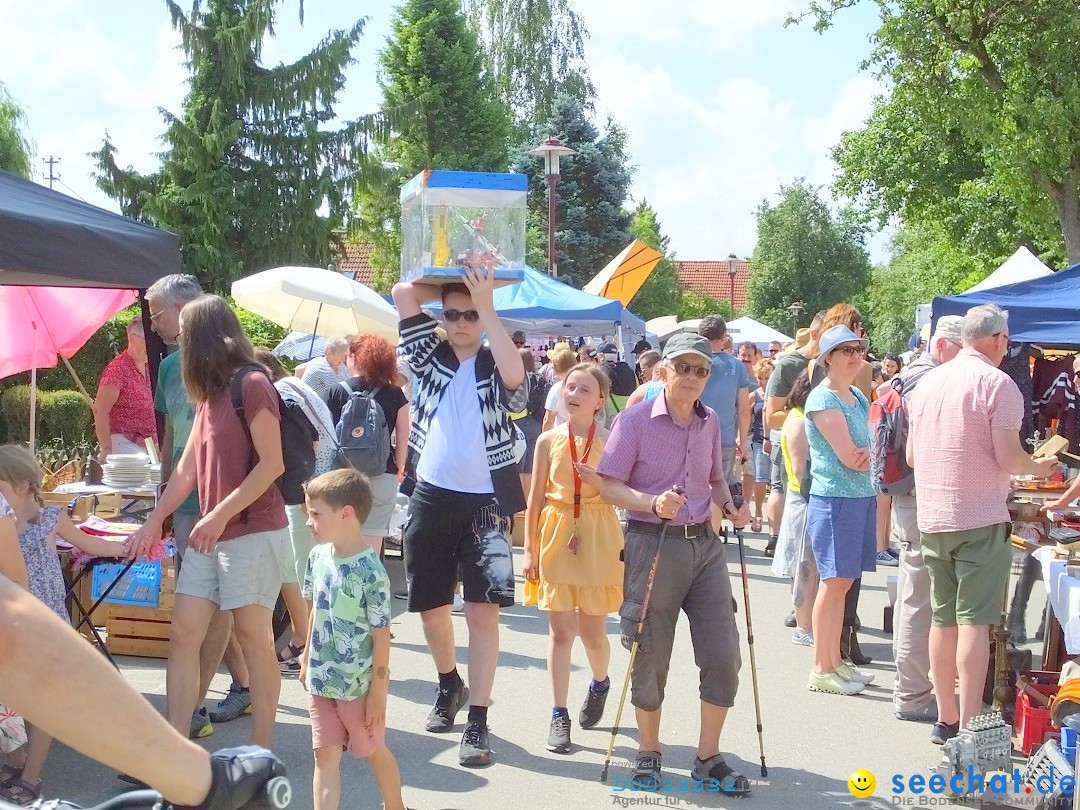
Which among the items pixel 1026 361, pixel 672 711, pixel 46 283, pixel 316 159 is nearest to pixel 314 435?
pixel 46 283

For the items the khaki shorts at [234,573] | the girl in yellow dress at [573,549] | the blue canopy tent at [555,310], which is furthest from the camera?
the blue canopy tent at [555,310]

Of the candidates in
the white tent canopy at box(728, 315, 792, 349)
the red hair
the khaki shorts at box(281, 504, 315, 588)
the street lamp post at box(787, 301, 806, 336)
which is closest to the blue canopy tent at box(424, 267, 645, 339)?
the red hair

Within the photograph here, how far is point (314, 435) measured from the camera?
229 inches

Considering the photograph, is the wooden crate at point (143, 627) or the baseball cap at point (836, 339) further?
the wooden crate at point (143, 627)

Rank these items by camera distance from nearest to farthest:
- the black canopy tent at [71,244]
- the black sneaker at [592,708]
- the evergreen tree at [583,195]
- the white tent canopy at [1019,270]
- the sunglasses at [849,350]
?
the black canopy tent at [71,244] → the black sneaker at [592,708] → the sunglasses at [849,350] → the white tent canopy at [1019,270] → the evergreen tree at [583,195]

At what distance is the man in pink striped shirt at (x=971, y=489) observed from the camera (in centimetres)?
542

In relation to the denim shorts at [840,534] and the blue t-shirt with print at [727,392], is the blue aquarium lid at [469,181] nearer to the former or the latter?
the denim shorts at [840,534]

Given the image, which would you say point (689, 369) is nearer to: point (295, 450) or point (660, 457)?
point (660, 457)

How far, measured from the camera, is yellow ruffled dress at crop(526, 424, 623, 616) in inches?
225

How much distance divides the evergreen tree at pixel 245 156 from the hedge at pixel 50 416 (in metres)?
13.0

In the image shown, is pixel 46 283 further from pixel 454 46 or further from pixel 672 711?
pixel 454 46

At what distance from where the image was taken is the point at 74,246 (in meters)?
5.55

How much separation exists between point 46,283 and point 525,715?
3441 mm

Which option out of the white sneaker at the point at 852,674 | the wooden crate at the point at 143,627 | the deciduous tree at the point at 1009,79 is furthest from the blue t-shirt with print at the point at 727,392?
the deciduous tree at the point at 1009,79
